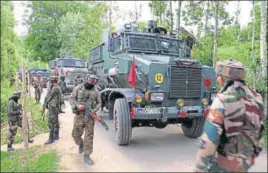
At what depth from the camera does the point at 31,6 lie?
39.8 metres

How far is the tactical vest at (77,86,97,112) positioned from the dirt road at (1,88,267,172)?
1.01 meters

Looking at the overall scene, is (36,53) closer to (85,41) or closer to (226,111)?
(85,41)

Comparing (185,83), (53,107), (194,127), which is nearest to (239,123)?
(185,83)

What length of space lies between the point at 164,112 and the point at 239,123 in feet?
12.7

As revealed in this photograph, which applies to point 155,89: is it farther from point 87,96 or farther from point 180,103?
point 87,96

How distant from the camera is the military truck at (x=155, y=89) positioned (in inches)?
253

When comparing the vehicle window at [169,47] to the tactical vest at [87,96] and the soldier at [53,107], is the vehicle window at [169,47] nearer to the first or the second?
the soldier at [53,107]

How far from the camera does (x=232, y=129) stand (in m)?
2.42

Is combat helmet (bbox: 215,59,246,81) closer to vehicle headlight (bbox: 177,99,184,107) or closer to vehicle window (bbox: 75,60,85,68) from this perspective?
vehicle headlight (bbox: 177,99,184,107)

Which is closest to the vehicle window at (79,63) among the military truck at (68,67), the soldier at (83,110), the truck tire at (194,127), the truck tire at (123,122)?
the military truck at (68,67)

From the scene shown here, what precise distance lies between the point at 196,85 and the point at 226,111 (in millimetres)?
4456

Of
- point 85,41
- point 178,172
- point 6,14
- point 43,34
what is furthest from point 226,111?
point 43,34

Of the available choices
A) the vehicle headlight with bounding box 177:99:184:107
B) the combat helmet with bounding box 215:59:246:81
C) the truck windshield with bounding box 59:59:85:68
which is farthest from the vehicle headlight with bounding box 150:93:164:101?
the truck windshield with bounding box 59:59:85:68

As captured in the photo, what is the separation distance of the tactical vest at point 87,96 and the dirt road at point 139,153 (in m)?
1.01
